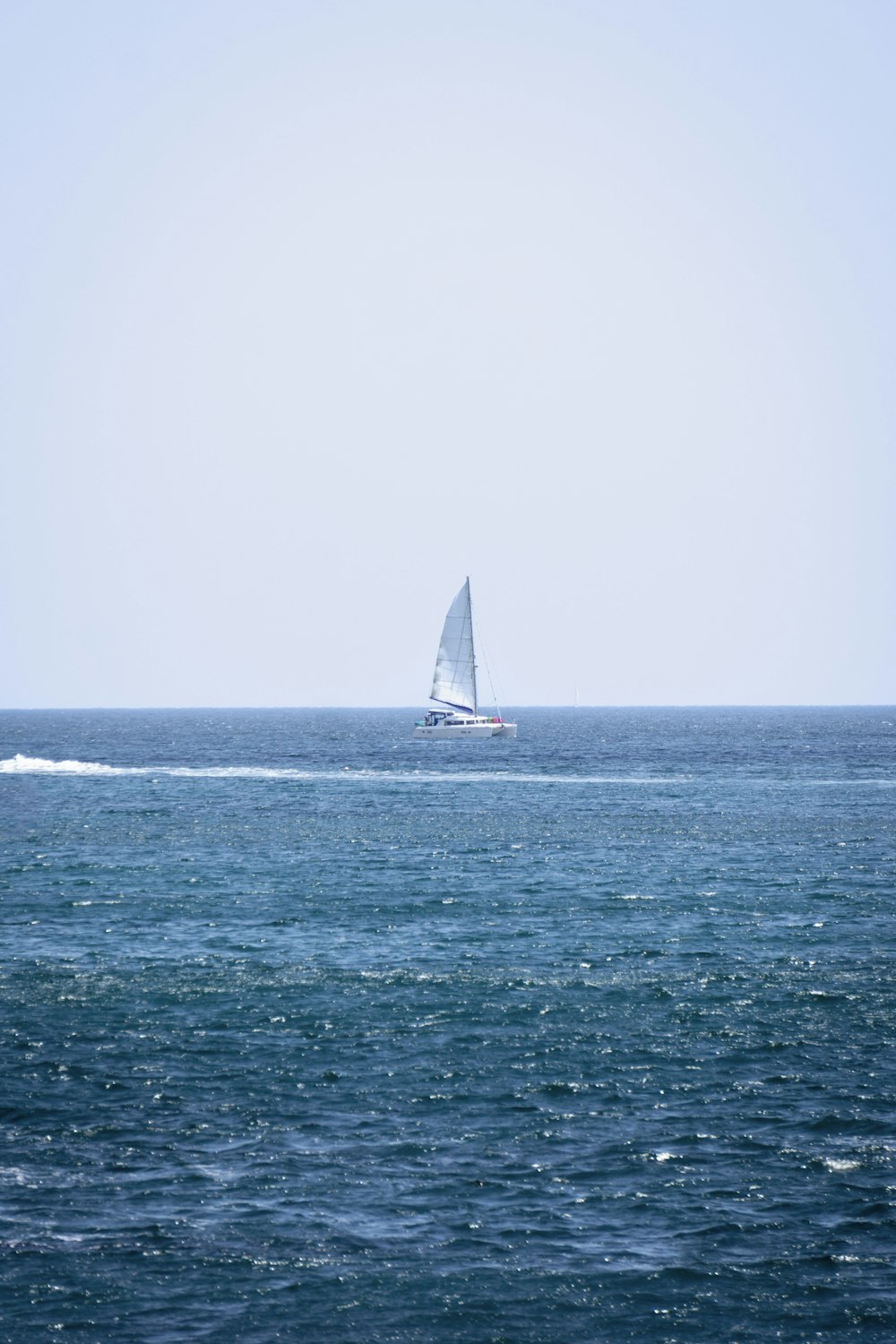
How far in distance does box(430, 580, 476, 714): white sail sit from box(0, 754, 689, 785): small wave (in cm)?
3968

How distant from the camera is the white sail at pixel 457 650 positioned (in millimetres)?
181375

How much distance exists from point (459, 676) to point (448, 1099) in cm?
15523

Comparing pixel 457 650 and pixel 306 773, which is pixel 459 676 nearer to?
pixel 457 650

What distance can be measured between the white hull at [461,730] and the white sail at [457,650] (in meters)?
8.89

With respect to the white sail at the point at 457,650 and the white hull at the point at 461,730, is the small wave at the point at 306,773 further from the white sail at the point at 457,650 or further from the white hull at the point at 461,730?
the white hull at the point at 461,730

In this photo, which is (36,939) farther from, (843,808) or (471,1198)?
(843,808)

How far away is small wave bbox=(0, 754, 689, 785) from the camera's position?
125000mm

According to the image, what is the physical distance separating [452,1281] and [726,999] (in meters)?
19.7

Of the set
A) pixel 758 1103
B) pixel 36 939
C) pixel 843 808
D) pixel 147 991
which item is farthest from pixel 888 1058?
pixel 843 808

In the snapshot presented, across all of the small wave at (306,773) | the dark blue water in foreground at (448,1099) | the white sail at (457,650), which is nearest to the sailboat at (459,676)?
the white sail at (457,650)

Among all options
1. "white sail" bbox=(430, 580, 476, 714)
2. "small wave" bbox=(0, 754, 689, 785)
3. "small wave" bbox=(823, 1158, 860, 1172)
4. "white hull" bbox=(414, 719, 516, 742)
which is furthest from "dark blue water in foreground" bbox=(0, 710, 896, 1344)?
"white hull" bbox=(414, 719, 516, 742)

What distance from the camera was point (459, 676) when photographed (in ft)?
606

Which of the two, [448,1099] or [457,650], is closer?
[448,1099]

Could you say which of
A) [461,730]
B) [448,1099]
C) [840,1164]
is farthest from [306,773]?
[840,1164]
